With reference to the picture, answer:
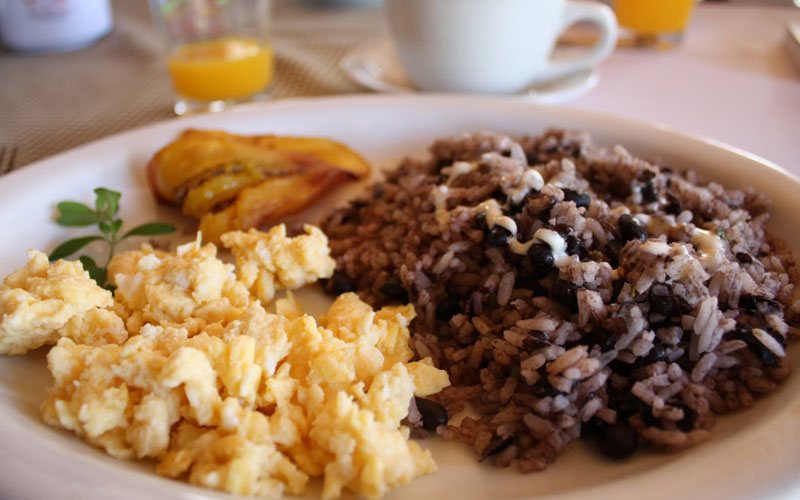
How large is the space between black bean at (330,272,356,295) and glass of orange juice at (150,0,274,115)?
1105 millimetres

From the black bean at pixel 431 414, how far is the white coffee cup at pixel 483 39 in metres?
1.44

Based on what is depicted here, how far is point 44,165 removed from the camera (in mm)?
1658

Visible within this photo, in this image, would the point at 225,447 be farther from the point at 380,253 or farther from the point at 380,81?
the point at 380,81

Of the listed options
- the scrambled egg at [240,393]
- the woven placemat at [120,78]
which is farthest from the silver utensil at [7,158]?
the scrambled egg at [240,393]

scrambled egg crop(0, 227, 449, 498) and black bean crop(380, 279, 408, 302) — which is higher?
scrambled egg crop(0, 227, 449, 498)

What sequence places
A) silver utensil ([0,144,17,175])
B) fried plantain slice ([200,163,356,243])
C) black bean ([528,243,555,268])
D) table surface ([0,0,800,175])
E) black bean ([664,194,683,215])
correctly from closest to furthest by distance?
black bean ([528,243,555,268]) < black bean ([664,194,683,215]) < fried plantain slice ([200,163,356,243]) < silver utensil ([0,144,17,175]) < table surface ([0,0,800,175])

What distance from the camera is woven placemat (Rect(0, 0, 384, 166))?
2.39m

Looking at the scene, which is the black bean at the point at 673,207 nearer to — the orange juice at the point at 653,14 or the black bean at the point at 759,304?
the black bean at the point at 759,304

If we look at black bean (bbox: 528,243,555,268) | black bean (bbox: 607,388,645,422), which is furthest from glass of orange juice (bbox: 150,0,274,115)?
black bean (bbox: 607,388,645,422)

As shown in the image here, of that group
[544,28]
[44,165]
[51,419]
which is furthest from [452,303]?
[544,28]

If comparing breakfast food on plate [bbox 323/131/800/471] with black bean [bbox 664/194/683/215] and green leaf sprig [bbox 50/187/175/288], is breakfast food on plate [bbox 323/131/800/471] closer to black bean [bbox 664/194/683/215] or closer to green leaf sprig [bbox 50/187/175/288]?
black bean [bbox 664/194/683/215]

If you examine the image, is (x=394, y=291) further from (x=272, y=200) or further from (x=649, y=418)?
(x=649, y=418)

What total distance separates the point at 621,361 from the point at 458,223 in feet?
1.45

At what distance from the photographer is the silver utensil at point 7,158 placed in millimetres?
1979
